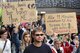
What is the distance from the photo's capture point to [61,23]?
11.9 meters

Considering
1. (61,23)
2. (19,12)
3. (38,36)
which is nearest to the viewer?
(38,36)

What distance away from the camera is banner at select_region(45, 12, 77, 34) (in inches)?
461

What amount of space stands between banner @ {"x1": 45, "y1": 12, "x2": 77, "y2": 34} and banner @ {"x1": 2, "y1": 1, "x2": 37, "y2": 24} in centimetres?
46

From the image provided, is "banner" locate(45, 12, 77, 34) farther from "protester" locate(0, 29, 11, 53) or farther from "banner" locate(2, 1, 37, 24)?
"protester" locate(0, 29, 11, 53)

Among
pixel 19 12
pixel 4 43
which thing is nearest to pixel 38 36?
pixel 4 43

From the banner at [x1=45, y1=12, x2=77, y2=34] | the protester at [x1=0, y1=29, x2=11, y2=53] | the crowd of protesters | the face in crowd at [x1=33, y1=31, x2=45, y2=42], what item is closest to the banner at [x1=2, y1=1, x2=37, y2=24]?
the banner at [x1=45, y1=12, x2=77, y2=34]

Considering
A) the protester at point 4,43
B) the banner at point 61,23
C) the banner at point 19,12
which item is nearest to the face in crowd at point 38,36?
the protester at point 4,43

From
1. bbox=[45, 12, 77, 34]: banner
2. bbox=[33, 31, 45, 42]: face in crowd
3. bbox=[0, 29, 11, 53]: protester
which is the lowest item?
bbox=[45, 12, 77, 34]: banner

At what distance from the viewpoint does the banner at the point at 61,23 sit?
38.5ft

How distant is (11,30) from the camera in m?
13.7

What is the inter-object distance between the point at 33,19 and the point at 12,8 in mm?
706

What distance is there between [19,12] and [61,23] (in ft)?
4.04

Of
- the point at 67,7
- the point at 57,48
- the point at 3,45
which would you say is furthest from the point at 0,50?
the point at 67,7

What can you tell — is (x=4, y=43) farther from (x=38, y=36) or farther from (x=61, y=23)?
(x=61, y=23)
